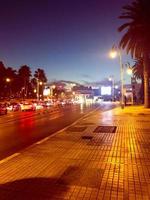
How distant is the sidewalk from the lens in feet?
21.6

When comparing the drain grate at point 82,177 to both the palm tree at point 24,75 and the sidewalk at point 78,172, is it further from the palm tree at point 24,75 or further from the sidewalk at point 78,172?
the palm tree at point 24,75

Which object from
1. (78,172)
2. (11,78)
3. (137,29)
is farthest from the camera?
(11,78)

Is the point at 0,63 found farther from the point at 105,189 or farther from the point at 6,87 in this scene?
the point at 105,189

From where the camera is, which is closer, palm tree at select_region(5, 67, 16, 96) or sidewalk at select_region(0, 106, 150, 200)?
sidewalk at select_region(0, 106, 150, 200)

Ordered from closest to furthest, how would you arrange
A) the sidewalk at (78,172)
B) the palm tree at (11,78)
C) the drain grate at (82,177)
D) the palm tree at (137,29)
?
the sidewalk at (78,172)
the drain grate at (82,177)
the palm tree at (137,29)
the palm tree at (11,78)

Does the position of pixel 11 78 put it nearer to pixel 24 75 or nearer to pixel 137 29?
pixel 24 75

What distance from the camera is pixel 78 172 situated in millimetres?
8398

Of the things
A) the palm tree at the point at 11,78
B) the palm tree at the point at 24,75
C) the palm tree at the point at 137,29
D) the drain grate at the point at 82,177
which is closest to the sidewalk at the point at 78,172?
the drain grate at the point at 82,177

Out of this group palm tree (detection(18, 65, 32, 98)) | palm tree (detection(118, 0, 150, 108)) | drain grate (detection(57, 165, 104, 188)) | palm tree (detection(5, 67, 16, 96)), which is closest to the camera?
drain grate (detection(57, 165, 104, 188))

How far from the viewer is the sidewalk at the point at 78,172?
6.59 m

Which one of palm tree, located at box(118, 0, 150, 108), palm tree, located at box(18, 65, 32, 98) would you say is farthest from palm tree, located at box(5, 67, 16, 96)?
palm tree, located at box(118, 0, 150, 108)

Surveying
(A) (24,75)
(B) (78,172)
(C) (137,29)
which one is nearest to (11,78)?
(A) (24,75)

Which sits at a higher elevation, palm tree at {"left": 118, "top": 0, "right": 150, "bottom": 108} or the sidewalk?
palm tree at {"left": 118, "top": 0, "right": 150, "bottom": 108}

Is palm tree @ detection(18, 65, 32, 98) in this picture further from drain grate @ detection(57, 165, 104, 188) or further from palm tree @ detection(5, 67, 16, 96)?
drain grate @ detection(57, 165, 104, 188)
